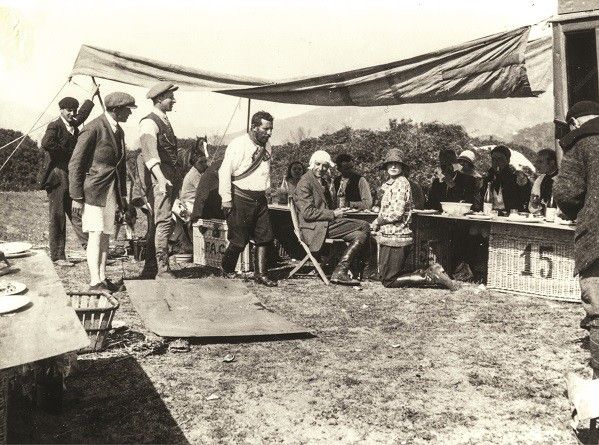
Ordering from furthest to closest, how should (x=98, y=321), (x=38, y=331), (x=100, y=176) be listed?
(x=100, y=176)
(x=98, y=321)
(x=38, y=331)

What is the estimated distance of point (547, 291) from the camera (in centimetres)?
694

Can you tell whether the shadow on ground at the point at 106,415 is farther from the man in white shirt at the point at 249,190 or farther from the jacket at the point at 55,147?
the jacket at the point at 55,147

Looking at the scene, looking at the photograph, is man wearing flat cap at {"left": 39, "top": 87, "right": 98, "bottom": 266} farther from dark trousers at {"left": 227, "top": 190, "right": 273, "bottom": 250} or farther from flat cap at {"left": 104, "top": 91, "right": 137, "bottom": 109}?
dark trousers at {"left": 227, "top": 190, "right": 273, "bottom": 250}

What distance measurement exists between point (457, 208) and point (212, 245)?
10.4ft

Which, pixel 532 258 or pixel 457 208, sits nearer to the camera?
pixel 532 258

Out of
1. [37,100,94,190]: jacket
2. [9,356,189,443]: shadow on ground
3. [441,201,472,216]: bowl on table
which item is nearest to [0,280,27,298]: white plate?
[9,356,189,443]: shadow on ground

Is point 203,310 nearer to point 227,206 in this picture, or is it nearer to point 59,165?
point 227,206

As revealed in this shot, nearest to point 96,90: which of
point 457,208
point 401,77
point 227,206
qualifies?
point 227,206

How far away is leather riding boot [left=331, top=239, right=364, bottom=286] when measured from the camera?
25.1 feet

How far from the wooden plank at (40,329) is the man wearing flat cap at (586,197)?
297cm

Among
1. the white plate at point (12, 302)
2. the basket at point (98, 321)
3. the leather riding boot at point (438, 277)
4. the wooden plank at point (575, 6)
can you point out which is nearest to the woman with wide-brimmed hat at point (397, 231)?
the leather riding boot at point (438, 277)

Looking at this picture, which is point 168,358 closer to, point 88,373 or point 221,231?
point 88,373

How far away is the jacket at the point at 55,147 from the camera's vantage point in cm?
812

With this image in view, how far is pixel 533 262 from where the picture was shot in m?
7.05
